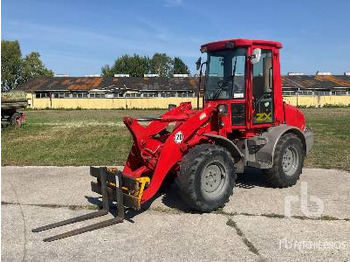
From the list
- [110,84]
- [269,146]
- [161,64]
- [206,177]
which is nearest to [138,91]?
[110,84]

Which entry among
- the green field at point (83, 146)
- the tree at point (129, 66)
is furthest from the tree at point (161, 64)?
the green field at point (83, 146)

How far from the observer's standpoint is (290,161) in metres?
8.16

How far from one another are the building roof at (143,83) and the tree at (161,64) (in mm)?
53736

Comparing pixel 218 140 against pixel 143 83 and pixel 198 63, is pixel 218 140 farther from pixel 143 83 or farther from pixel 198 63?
pixel 143 83

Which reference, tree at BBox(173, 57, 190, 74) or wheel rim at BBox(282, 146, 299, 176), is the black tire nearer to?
wheel rim at BBox(282, 146, 299, 176)

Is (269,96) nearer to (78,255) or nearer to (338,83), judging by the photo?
(78,255)

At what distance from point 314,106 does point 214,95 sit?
44137mm

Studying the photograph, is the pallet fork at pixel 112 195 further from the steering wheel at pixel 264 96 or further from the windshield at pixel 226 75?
the steering wheel at pixel 264 96

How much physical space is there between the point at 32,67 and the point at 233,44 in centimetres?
8259

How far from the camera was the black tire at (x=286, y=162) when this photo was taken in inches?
303

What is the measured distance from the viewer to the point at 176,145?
21.0 feet

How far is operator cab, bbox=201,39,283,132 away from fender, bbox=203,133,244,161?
34 cm

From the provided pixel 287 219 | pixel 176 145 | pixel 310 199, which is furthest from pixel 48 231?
pixel 310 199

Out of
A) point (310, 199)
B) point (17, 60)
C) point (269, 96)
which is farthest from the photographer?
point (17, 60)
